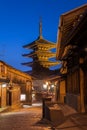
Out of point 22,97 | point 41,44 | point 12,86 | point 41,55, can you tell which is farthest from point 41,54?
point 12,86

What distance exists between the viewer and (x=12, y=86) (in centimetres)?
4550

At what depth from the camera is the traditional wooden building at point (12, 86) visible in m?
41.8

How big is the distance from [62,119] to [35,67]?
209 ft

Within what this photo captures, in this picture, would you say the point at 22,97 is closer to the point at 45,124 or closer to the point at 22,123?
the point at 22,123

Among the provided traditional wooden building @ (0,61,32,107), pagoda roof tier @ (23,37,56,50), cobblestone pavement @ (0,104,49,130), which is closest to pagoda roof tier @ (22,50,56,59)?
pagoda roof tier @ (23,37,56,50)

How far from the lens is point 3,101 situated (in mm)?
41656

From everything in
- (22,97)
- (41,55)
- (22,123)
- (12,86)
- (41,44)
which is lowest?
(22,123)

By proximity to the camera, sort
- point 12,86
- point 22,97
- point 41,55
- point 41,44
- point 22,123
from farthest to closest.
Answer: point 41,55, point 41,44, point 22,97, point 12,86, point 22,123

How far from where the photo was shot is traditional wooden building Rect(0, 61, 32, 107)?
4178 centimetres

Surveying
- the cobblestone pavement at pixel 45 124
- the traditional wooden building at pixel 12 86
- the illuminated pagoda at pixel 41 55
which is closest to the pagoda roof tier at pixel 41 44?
the illuminated pagoda at pixel 41 55

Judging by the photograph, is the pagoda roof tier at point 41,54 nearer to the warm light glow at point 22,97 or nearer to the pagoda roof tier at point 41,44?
the pagoda roof tier at point 41,44

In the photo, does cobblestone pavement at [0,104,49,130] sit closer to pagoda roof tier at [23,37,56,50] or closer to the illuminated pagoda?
the illuminated pagoda

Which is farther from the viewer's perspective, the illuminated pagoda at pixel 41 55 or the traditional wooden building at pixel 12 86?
the illuminated pagoda at pixel 41 55

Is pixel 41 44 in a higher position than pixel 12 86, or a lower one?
higher
